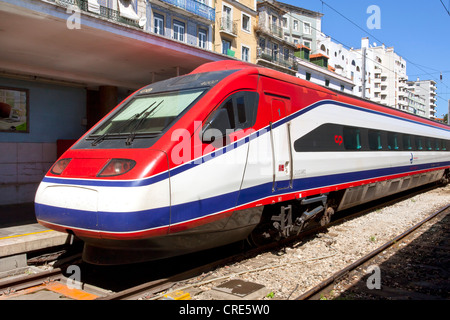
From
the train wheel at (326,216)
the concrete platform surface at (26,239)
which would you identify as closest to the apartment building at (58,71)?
the concrete platform surface at (26,239)

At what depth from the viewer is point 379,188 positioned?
34.8ft

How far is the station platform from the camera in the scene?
6.01 m

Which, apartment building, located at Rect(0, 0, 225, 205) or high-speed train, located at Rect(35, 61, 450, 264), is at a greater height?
apartment building, located at Rect(0, 0, 225, 205)

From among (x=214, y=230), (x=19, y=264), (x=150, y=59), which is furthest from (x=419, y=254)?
(x=150, y=59)

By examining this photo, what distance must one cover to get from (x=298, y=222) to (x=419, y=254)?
2.35m

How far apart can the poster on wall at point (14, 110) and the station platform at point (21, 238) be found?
330 centimetres

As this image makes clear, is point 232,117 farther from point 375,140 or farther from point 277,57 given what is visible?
point 277,57

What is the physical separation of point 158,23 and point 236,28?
9.21m

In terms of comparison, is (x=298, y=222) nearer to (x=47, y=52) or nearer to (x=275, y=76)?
(x=275, y=76)

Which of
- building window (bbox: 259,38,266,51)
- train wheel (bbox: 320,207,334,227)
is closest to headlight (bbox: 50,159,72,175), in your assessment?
train wheel (bbox: 320,207,334,227)

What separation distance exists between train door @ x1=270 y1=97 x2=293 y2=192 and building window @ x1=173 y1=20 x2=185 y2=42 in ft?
79.3

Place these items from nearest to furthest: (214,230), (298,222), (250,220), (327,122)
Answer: (214,230) < (250,220) < (298,222) < (327,122)

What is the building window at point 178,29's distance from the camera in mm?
28708

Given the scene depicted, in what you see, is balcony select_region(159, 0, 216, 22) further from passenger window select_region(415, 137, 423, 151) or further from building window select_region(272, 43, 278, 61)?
passenger window select_region(415, 137, 423, 151)
